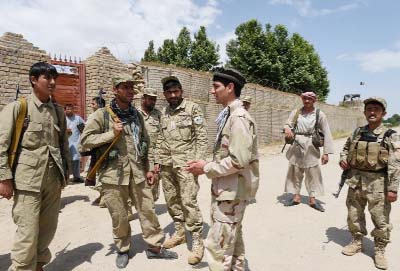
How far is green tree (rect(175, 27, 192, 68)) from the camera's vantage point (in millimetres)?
35556

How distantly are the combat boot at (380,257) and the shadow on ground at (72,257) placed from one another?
3444 mm

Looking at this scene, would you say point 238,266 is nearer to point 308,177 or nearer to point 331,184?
point 308,177

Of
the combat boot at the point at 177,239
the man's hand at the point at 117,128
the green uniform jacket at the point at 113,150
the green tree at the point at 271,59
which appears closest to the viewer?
the man's hand at the point at 117,128

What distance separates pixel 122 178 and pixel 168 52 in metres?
35.5

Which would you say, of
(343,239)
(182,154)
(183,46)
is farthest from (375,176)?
(183,46)

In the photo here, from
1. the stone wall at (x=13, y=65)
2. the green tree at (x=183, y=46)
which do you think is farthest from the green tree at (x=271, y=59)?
the stone wall at (x=13, y=65)

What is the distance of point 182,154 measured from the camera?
13.1 ft

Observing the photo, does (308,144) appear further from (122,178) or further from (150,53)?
(150,53)


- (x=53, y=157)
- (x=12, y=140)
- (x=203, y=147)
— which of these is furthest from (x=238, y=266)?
(x=12, y=140)

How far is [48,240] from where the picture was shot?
326 centimetres

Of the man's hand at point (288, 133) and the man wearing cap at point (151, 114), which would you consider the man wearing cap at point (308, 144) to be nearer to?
the man's hand at point (288, 133)

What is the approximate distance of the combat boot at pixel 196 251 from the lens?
141 inches

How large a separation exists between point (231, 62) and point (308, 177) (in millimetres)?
27009

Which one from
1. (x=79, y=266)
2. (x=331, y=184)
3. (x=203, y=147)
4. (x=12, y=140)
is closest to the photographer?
(x=12, y=140)
